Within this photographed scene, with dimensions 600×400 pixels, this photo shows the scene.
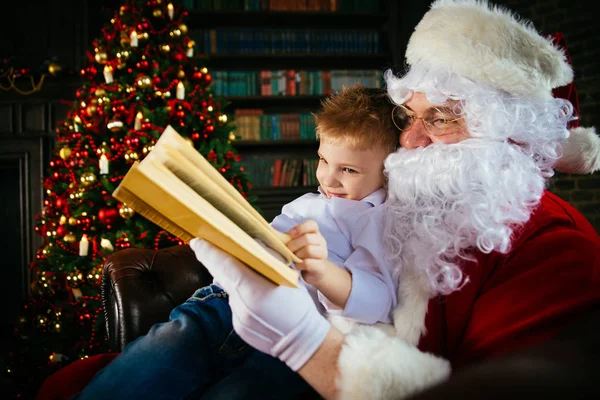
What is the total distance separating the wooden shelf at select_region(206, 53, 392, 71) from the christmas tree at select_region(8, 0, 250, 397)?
105 centimetres

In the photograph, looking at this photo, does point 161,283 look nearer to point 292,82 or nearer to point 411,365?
point 411,365

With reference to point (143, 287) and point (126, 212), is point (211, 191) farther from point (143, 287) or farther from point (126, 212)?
point (126, 212)

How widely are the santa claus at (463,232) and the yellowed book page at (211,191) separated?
4.0 inches

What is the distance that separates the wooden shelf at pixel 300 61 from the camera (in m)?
4.26

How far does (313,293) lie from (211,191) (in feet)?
1.81

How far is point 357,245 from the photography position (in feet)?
3.82

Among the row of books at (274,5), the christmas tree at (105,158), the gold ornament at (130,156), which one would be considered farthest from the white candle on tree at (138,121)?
the row of books at (274,5)

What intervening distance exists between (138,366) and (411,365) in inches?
23.4

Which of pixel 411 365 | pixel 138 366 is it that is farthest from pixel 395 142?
pixel 138 366

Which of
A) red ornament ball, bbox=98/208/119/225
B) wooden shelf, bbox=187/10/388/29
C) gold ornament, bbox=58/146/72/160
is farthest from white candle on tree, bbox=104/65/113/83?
wooden shelf, bbox=187/10/388/29

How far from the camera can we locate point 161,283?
169cm

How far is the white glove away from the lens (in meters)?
0.83

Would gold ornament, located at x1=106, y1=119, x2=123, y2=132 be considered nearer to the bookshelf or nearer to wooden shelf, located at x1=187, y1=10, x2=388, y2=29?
the bookshelf

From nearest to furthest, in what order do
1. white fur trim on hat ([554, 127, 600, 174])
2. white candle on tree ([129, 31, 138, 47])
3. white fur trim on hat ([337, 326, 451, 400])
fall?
white fur trim on hat ([337, 326, 451, 400]), white fur trim on hat ([554, 127, 600, 174]), white candle on tree ([129, 31, 138, 47])
